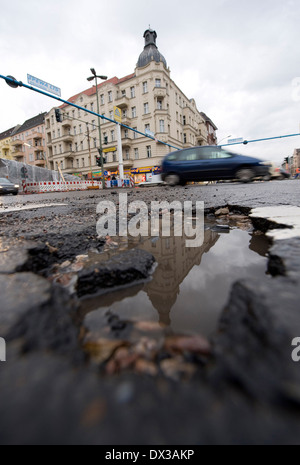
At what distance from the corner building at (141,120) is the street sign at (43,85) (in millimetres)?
15186

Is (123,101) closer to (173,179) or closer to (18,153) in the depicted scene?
(173,179)

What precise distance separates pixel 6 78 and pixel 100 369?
11.5 m

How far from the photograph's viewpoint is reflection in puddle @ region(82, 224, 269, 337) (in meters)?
0.76

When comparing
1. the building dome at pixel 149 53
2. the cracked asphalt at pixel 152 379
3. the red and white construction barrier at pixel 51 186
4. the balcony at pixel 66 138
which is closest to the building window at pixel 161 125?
the building dome at pixel 149 53

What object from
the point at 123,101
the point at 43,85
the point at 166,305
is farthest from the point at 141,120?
the point at 166,305

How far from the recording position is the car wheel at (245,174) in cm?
742

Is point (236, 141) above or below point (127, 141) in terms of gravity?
below

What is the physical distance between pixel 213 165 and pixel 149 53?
3062cm

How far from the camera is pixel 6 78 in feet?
27.9

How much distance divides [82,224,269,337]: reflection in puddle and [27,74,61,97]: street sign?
11.2 m

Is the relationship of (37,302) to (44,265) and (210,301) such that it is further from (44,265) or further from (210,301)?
(210,301)

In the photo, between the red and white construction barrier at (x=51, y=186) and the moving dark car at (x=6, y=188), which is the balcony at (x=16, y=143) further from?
the moving dark car at (x=6, y=188)

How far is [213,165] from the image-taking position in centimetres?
749
